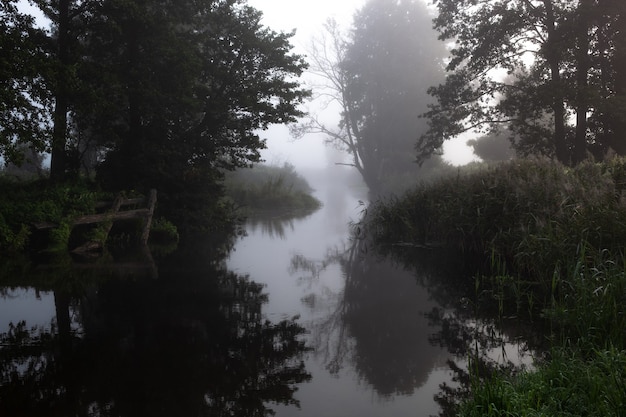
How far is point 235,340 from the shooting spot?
233 inches

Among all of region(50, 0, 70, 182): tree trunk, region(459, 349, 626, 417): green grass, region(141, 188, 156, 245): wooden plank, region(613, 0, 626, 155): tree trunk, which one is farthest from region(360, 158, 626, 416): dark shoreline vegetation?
region(50, 0, 70, 182): tree trunk

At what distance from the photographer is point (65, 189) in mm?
A: 12969

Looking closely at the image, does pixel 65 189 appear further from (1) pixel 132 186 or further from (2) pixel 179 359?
(2) pixel 179 359

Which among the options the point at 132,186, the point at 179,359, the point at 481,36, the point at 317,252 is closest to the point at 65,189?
the point at 132,186

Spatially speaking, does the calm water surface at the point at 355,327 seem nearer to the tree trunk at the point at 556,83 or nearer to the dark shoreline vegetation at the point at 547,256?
the dark shoreline vegetation at the point at 547,256

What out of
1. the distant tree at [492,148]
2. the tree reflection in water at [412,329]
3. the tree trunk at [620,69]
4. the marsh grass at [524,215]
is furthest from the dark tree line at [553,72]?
the distant tree at [492,148]

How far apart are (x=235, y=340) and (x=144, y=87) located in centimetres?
1194

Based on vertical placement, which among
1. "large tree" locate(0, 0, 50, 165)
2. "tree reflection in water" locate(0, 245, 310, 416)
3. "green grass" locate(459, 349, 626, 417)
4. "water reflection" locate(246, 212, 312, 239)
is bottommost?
"tree reflection in water" locate(0, 245, 310, 416)

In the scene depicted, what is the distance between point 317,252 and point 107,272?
19.0 ft

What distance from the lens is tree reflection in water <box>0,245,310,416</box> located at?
4234mm

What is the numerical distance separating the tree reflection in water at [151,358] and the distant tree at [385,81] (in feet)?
97.7

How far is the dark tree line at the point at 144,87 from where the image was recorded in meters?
12.1

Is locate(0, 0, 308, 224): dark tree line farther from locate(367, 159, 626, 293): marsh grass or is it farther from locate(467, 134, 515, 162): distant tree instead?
locate(467, 134, 515, 162): distant tree

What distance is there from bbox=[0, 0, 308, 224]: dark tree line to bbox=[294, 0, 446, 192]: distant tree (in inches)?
713
